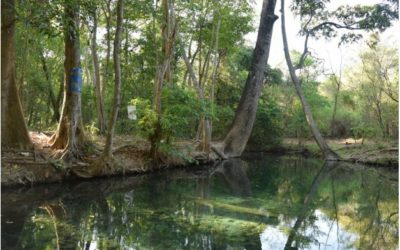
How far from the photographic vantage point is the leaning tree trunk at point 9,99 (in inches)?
349

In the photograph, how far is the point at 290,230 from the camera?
644 cm

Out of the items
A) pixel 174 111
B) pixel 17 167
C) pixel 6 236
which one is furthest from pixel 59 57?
pixel 6 236

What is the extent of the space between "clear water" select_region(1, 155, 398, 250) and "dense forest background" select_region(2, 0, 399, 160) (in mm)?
2470

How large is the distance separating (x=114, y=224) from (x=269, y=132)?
14.9 m

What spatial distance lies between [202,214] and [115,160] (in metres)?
4.13

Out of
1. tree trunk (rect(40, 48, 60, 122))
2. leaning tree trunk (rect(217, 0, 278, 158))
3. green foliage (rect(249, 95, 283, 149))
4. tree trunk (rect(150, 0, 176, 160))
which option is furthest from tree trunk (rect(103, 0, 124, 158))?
green foliage (rect(249, 95, 283, 149))

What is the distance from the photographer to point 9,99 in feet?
29.4

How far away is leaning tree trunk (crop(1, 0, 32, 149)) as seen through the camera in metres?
8.86

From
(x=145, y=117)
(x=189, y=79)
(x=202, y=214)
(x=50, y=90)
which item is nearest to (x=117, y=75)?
(x=145, y=117)

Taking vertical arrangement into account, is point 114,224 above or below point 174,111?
below

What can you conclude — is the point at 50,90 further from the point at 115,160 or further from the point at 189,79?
the point at 115,160

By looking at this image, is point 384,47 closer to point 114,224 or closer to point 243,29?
point 243,29

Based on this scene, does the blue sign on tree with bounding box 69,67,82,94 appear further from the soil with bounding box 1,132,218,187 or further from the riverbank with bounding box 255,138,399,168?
the riverbank with bounding box 255,138,399,168

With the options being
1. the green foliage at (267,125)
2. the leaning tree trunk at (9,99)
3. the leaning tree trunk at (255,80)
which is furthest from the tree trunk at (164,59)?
the green foliage at (267,125)
